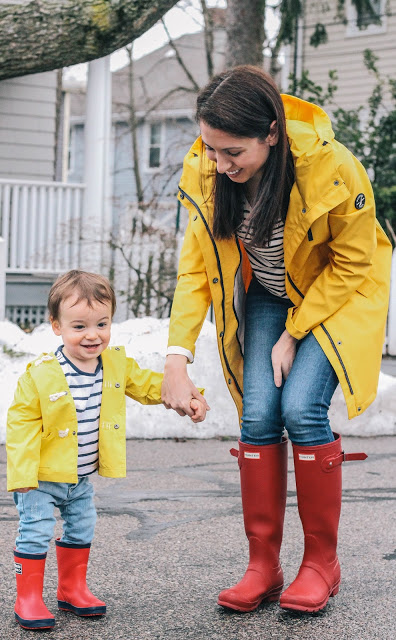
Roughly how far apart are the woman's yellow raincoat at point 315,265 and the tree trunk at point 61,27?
5420 mm

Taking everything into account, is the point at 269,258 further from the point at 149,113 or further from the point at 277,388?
the point at 149,113

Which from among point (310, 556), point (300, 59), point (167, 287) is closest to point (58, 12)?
point (167, 287)

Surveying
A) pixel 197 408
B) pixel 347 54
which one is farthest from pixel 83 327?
pixel 347 54

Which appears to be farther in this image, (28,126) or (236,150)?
(28,126)

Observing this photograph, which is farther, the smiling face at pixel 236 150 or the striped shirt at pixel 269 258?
the striped shirt at pixel 269 258

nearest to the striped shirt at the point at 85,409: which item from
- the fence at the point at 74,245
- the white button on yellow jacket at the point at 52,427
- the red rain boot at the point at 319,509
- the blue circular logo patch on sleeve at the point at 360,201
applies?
the white button on yellow jacket at the point at 52,427

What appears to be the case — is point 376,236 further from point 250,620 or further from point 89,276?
point 250,620

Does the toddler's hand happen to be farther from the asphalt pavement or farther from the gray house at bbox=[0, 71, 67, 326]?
the gray house at bbox=[0, 71, 67, 326]

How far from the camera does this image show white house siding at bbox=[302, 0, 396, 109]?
18.1m

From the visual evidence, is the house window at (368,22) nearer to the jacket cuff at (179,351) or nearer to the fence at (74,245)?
the fence at (74,245)

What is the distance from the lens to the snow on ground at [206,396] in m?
5.89

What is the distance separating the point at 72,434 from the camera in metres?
2.71

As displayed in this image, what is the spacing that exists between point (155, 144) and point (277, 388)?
27180 mm

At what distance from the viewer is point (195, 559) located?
3303 mm
